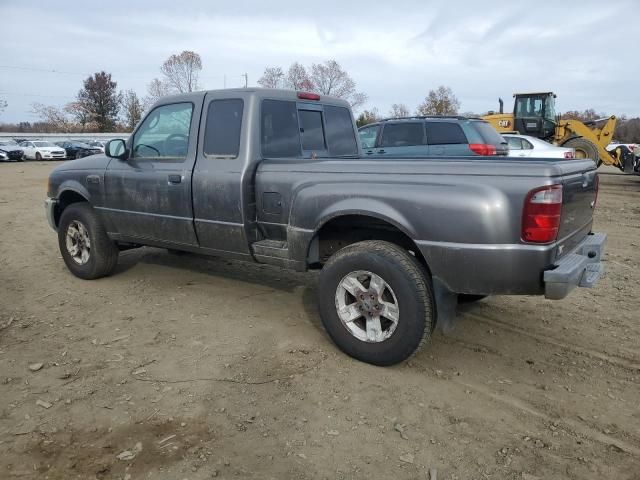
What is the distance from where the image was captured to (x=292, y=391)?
10.9ft

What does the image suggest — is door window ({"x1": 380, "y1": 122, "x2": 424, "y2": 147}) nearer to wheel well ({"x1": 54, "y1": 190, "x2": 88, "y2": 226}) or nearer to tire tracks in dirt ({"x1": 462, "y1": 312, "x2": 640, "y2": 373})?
tire tracks in dirt ({"x1": 462, "y1": 312, "x2": 640, "y2": 373})

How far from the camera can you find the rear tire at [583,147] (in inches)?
716

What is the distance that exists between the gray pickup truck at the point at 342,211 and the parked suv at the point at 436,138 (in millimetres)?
4736

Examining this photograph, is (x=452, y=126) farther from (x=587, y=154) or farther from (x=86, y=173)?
(x=587, y=154)

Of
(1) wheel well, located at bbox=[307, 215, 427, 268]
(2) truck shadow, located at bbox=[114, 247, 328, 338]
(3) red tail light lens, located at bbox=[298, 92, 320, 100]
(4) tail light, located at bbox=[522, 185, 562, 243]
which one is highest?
(3) red tail light lens, located at bbox=[298, 92, 320, 100]

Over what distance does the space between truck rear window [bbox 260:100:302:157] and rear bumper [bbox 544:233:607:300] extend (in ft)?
7.87

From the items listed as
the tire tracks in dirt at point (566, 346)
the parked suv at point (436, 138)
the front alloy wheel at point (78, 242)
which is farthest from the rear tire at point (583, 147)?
the front alloy wheel at point (78, 242)

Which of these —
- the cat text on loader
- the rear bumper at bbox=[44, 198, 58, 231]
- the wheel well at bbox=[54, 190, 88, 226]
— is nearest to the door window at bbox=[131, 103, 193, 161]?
the wheel well at bbox=[54, 190, 88, 226]

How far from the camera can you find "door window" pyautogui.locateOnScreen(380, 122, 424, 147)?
10133mm

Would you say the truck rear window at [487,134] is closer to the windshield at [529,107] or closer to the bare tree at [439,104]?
the windshield at [529,107]

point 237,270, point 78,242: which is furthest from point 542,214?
point 78,242

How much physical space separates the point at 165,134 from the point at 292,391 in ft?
9.26

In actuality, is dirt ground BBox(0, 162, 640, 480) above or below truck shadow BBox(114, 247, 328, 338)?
below

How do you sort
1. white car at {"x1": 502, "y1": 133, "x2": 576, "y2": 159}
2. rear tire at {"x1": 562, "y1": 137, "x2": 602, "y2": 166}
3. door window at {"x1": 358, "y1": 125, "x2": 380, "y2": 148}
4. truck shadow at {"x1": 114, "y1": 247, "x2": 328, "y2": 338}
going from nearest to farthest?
truck shadow at {"x1": 114, "y1": 247, "x2": 328, "y2": 338} → door window at {"x1": 358, "y1": 125, "x2": 380, "y2": 148} → white car at {"x1": 502, "y1": 133, "x2": 576, "y2": 159} → rear tire at {"x1": 562, "y1": 137, "x2": 602, "y2": 166}
